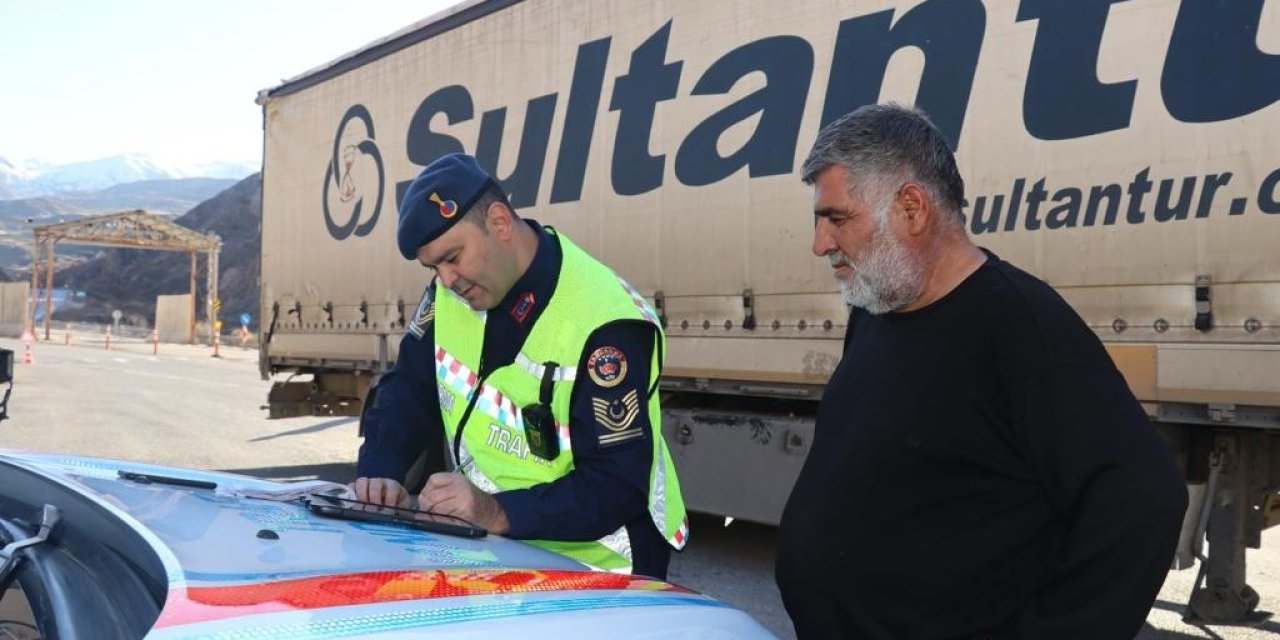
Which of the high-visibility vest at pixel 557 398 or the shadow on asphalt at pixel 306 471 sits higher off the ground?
the high-visibility vest at pixel 557 398

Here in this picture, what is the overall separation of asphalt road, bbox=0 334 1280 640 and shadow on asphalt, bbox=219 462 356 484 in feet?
0.06

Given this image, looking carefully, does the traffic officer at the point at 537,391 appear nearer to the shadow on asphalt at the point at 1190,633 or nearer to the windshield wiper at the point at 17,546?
the windshield wiper at the point at 17,546

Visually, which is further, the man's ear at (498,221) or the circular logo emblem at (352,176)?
the circular logo emblem at (352,176)

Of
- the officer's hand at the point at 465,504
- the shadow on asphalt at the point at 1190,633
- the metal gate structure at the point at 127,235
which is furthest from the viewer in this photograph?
the metal gate structure at the point at 127,235

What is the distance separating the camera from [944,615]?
1677mm

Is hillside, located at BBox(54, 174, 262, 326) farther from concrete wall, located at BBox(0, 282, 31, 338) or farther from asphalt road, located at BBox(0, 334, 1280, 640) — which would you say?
asphalt road, located at BBox(0, 334, 1280, 640)

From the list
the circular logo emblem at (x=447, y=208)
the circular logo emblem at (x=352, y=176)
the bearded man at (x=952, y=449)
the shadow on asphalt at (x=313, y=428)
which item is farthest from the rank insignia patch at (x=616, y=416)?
the shadow on asphalt at (x=313, y=428)

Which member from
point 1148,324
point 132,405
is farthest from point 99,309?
point 1148,324

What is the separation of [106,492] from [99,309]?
2874 inches

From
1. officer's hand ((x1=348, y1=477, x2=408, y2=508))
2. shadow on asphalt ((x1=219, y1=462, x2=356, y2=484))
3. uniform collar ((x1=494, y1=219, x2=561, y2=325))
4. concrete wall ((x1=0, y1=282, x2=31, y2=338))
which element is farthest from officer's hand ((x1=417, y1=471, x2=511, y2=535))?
concrete wall ((x1=0, y1=282, x2=31, y2=338))

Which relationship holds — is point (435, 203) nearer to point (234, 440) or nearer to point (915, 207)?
point (915, 207)

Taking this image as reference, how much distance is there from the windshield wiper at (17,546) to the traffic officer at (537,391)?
24.8 inches

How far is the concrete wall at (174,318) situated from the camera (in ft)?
139

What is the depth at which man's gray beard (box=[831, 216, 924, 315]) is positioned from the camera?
1.76 meters
